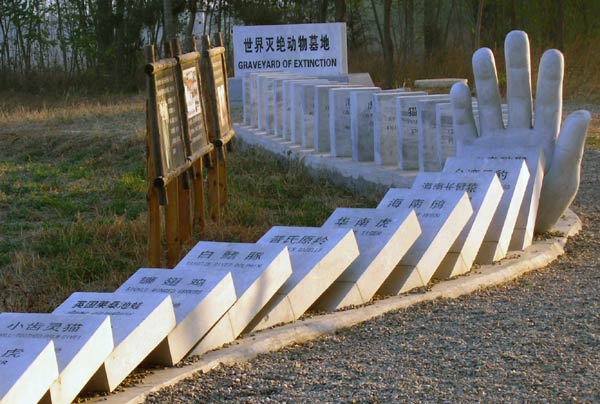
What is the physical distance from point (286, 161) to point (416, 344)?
7.32m

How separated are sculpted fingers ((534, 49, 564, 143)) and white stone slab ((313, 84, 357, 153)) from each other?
13.4 ft

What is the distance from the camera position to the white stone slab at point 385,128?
1094 centimetres

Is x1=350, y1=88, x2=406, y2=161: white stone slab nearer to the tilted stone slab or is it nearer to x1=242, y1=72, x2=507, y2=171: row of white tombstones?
x1=242, y1=72, x2=507, y2=171: row of white tombstones

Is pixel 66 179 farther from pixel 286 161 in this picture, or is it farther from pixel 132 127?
pixel 132 127

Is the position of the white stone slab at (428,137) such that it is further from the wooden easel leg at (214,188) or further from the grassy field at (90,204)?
the wooden easel leg at (214,188)

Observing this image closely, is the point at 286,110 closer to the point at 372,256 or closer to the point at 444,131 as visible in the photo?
the point at 444,131

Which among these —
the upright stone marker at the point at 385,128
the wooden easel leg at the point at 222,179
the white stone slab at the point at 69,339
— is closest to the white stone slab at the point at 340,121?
the upright stone marker at the point at 385,128

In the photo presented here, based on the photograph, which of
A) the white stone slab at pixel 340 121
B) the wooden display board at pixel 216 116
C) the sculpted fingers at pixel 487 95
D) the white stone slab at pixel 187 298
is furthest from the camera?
the white stone slab at pixel 340 121

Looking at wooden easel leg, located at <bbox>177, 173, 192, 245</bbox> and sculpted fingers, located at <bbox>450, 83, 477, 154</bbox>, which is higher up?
sculpted fingers, located at <bbox>450, 83, 477, 154</bbox>

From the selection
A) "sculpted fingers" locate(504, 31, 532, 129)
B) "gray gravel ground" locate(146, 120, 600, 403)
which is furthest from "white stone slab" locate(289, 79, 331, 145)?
"gray gravel ground" locate(146, 120, 600, 403)

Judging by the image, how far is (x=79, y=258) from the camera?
26.3 ft

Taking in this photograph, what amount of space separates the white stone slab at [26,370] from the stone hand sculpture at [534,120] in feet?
16.5

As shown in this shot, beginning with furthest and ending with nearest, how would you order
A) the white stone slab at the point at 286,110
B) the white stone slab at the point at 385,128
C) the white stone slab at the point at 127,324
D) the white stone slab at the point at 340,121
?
1. the white stone slab at the point at 286,110
2. the white stone slab at the point at 340,121
3. the white stone slab at the point at 385,128
4. the white stone slab at the point at 127,324

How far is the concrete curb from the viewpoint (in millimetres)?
4785
